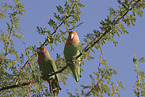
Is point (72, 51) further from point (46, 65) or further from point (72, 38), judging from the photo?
point (46, 65)

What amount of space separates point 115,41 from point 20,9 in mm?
2247

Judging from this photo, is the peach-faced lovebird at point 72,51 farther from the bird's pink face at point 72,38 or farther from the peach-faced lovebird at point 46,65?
the peach-faced lovebird at point 46,65

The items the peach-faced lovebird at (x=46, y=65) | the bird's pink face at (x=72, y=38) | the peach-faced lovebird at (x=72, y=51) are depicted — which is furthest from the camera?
the peach-faced lovebird at (x=46, y=65)

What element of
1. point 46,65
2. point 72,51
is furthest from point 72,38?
point 46,65

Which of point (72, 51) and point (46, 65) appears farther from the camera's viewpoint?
point (46, 65)

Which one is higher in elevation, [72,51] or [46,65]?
[46,65]

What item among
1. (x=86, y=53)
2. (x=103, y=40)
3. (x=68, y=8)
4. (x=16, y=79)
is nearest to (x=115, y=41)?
(x=103, y=40)

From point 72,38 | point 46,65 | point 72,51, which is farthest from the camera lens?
point 46,65

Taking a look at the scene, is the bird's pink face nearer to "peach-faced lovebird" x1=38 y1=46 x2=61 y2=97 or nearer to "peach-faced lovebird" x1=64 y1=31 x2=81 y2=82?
"peach-faced lovebird" x1=64 y1=31 x2=81 y2=82

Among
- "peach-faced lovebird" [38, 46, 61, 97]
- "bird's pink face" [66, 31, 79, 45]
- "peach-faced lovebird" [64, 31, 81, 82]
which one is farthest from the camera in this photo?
"peach-faced lovebird" [38, 46, 61, 97]

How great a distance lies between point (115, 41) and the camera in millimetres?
3600

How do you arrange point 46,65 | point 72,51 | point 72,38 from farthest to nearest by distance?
point 46,65
point 72,38
point 72,51

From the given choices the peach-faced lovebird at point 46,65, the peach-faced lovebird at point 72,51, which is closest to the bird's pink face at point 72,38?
the peach-faced lovebird at point 72,51

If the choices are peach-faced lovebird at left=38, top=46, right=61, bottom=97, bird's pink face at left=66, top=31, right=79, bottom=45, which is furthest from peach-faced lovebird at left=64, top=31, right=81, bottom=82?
peach-faced lovebird at left=38, top=46, right=61, bottom=97
